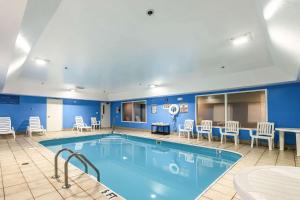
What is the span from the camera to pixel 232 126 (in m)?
6.08

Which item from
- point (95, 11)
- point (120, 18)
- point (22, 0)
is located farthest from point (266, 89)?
point (22, 0)

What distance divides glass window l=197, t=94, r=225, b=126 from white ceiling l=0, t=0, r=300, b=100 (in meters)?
1.46

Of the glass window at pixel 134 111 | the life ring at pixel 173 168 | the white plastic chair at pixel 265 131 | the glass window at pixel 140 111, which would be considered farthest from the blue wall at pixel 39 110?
the white plastic chair at pixel 265 131

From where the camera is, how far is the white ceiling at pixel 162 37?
210cm

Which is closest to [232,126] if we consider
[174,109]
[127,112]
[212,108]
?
[212,108]

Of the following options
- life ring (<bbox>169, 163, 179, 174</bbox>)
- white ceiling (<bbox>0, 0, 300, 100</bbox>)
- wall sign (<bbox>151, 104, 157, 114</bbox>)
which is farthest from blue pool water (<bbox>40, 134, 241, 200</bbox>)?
wall sign (<bbox>151, 104, 157, 114</bbox>)

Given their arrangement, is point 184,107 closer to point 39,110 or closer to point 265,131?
point 265,131

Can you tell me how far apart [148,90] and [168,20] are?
6.68m

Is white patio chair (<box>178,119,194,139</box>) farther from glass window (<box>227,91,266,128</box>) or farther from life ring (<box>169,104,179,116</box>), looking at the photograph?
glass window (<box>227,91,266,128</box>)

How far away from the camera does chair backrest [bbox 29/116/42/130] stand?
7936 mm

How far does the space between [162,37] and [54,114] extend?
861cm

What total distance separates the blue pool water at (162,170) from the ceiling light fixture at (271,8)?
281 centimetres

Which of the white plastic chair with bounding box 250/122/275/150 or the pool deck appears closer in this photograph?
the pool deck

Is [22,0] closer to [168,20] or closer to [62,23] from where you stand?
[62,23]
